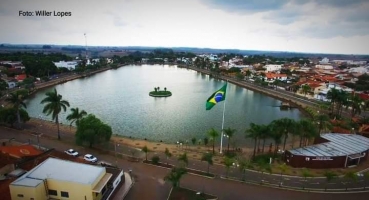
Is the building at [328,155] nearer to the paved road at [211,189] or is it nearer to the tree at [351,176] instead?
the tree at [351,176]

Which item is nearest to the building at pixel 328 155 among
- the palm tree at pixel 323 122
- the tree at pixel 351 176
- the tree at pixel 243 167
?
the tree at pixel 351 176

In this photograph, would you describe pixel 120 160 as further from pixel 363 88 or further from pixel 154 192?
pixel 363 88

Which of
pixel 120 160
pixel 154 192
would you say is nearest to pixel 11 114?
pixel 120 160

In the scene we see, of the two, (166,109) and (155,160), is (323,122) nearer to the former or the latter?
(155,160)

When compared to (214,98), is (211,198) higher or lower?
lower

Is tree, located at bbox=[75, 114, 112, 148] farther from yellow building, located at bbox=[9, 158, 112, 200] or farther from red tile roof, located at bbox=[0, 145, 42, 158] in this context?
yellow building, located at bbox=[9, 158, 112, 200]

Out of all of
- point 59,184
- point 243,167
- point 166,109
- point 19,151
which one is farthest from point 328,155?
point 166,109
